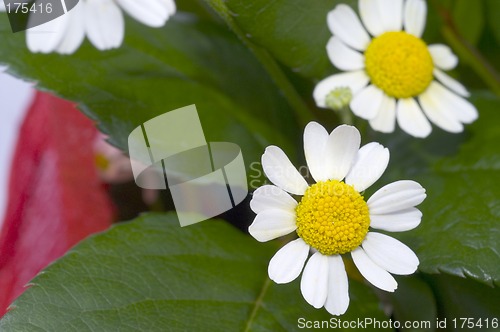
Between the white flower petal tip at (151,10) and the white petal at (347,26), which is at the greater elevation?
the white flower petal tip at (151,10)

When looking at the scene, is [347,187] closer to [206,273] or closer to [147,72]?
[206,273]

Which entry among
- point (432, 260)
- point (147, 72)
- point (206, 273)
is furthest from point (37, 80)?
point (432, 260)

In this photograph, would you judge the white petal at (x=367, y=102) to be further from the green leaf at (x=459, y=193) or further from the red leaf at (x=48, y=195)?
the red leaf at (x=48, y=195)

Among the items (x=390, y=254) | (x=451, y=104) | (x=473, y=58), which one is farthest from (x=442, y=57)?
(x=390, y=254)

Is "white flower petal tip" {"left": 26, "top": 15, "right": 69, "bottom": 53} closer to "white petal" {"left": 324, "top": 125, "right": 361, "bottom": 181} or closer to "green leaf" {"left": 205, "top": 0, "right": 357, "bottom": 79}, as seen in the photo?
"green leaf" {"left": 205, "top": 0, "right": 357, "bottom": 79}

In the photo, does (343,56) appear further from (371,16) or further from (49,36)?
(49,36)

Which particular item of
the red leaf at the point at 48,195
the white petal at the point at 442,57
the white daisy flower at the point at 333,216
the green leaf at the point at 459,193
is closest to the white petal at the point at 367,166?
the white daisy flower at the point at 333,216
